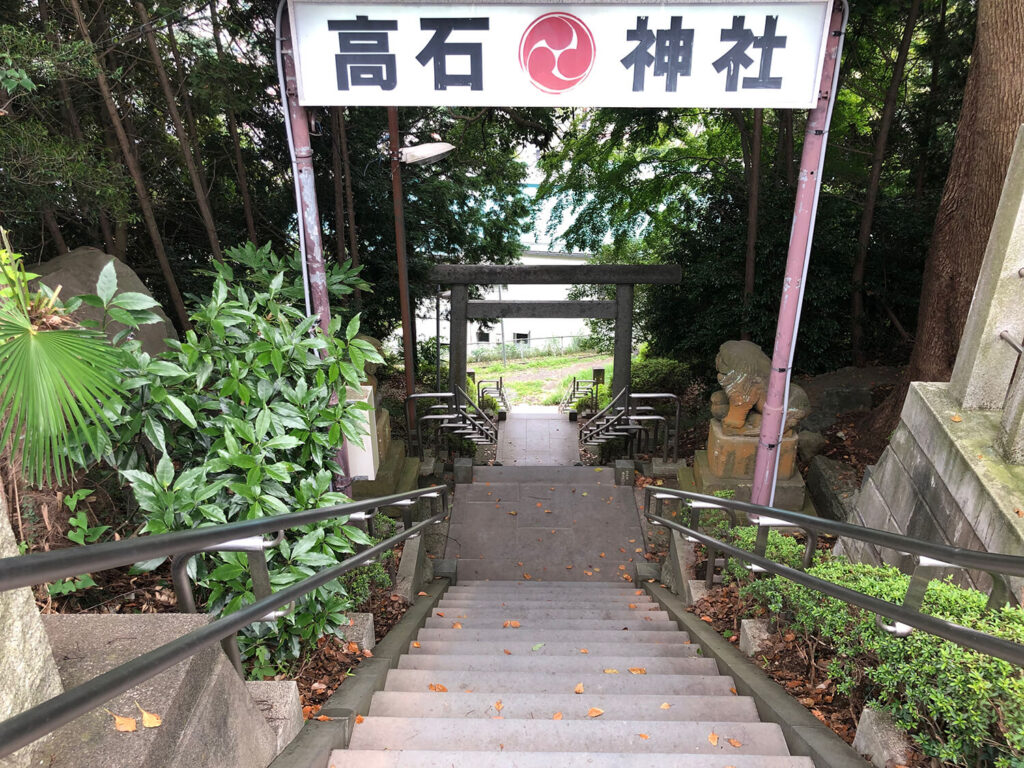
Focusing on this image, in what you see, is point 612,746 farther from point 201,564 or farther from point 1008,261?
point 1008,261

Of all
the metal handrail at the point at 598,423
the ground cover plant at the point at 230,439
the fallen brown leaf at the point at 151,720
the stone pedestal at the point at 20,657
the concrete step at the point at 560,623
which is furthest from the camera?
the metal handrail at the point at 598,423

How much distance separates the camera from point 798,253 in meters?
3.51

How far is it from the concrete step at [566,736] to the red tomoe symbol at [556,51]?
284 cm

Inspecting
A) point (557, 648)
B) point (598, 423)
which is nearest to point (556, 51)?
point (557, 648)

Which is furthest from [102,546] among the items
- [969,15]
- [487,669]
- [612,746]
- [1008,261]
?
[969,15]

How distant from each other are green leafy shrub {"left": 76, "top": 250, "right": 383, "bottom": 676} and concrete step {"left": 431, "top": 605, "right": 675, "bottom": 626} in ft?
5.30

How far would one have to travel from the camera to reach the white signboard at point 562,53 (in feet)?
9.18

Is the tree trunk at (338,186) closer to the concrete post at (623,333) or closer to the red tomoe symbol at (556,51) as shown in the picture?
the concrete post at (623,333)

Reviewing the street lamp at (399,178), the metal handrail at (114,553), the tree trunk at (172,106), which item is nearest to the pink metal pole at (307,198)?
the metal handrail at (114,553)

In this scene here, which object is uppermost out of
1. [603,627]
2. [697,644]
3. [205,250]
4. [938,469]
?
[205,250]

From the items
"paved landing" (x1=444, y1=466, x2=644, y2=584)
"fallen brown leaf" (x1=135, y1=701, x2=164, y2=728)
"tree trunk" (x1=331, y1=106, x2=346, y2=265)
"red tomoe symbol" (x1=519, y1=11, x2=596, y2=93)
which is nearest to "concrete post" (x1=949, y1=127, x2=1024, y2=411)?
"red tomoe symbol" (x1=519, y1=11, x2=596, y2=93)

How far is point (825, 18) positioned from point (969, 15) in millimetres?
8217

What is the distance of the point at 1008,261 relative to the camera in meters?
3.32

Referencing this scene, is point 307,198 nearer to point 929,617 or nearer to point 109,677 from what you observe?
point 109,677
